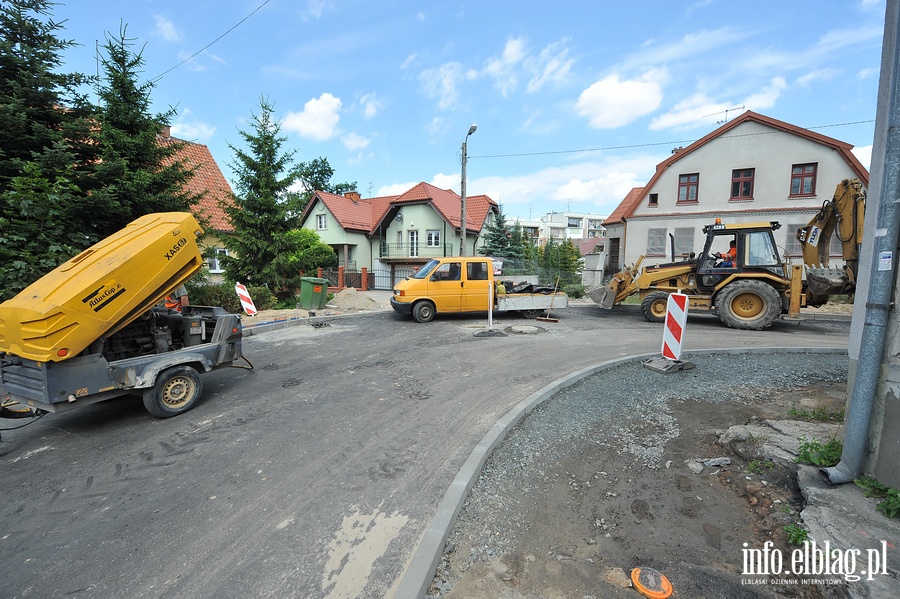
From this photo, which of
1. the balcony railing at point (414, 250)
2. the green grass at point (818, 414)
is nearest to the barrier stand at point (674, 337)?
the green grass at point (818, 414)

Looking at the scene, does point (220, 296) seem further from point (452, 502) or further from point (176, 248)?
point (452, 502)

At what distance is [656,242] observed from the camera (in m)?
23.7

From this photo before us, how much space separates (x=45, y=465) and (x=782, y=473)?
6.76 meters

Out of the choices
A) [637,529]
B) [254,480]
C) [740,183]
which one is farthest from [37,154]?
[740,183]

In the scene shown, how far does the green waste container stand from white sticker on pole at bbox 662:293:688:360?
11.1 meters

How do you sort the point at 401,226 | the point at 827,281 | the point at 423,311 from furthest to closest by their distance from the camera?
the point at 401,226
the point at 423,311
the point at 827,281

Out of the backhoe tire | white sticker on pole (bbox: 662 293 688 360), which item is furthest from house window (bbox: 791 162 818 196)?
white sticker on pole (bbox: 662 293 688 360)

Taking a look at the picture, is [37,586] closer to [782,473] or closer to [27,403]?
[27,403]

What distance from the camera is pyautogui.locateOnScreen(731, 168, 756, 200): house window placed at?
2155 cm

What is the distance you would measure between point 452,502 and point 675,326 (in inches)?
209

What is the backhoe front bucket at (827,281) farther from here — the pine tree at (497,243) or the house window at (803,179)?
the pine tree at (497,243)

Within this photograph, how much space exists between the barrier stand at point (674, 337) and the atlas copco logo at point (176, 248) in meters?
7.07

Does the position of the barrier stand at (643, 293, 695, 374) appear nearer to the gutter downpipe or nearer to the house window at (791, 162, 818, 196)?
the gutter downpipe

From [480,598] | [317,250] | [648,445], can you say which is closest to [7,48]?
[480,598]
